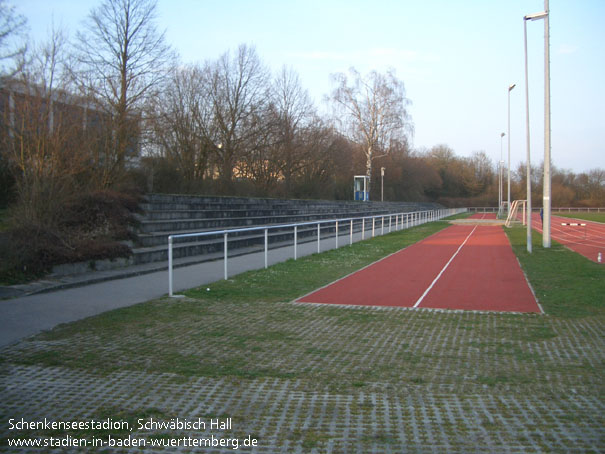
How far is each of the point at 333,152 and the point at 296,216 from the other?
23.1 metres

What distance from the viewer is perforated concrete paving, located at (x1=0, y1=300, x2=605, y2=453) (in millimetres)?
3910

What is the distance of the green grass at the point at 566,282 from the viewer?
8.86m

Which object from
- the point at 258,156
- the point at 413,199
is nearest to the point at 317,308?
the point at 258,156

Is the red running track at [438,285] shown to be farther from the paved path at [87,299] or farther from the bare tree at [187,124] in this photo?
the bare tree at [187,124]

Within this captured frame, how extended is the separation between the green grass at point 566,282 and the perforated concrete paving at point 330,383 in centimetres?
114

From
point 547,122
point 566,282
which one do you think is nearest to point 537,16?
point 547,122

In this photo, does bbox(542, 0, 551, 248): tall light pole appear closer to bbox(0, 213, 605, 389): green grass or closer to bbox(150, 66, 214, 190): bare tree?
bbox(0, 213, 605, 389): green grass

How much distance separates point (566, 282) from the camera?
38.5 feet

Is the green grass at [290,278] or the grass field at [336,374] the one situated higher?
the green grass at [290,278]

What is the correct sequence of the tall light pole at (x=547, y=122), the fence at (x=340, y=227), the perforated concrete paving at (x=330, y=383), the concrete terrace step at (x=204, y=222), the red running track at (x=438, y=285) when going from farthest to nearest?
the tall light pole at (x=547, y=122) < the concrete terrace step at (x=204, y=222) < the fence at (x=340, y=227) < the red running track at (x=438, y=285) < the perforated concrete paving at (x=330, y=383)

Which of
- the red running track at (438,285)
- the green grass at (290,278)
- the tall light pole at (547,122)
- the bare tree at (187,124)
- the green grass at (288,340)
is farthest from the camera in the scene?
the bare tree at (187,124)

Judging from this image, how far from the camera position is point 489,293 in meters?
10.5

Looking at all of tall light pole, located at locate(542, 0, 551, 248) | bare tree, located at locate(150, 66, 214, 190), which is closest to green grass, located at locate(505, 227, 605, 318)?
tall light pole, located at locate(542, 0, 551, 248)

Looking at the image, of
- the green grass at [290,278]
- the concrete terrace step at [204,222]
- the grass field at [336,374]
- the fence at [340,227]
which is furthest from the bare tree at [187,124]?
the grass field at [336,374]
